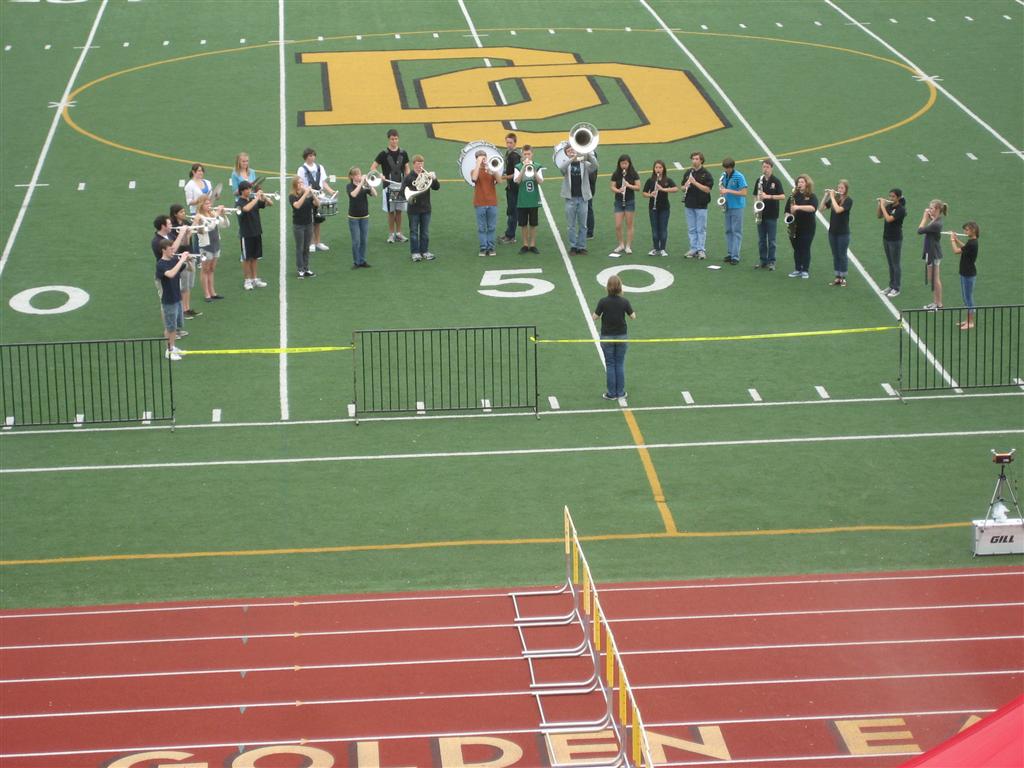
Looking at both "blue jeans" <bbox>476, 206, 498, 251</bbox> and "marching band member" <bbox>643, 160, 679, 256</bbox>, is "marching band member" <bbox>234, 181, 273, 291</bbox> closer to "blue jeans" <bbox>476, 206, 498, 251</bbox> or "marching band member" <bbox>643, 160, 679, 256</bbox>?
"blue jeans" <bbox>476, 206, 498, 251</bbox>

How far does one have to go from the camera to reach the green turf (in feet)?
55.1

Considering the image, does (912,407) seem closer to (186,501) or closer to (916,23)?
(186,501)

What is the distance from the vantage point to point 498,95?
114ft

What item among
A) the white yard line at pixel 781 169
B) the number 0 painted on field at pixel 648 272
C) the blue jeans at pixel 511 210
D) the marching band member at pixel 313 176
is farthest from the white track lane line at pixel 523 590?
the blue jeans at pixel 511 210

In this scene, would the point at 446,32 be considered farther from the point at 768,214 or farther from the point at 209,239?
the point at 209,239

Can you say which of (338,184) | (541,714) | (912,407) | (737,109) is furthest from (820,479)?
(737,109)

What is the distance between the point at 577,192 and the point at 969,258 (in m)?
6.40

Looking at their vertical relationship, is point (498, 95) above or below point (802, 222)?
above

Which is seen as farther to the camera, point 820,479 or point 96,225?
point 96,225

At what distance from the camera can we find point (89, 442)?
19.6m

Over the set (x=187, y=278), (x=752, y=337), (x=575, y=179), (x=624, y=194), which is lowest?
(x=752, y=337)

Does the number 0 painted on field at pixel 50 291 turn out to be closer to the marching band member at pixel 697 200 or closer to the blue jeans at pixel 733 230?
the marching band member at pixel 697 200

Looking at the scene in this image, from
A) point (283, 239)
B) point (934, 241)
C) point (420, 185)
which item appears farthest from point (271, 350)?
point (934, 241)

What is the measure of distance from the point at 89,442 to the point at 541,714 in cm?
861
